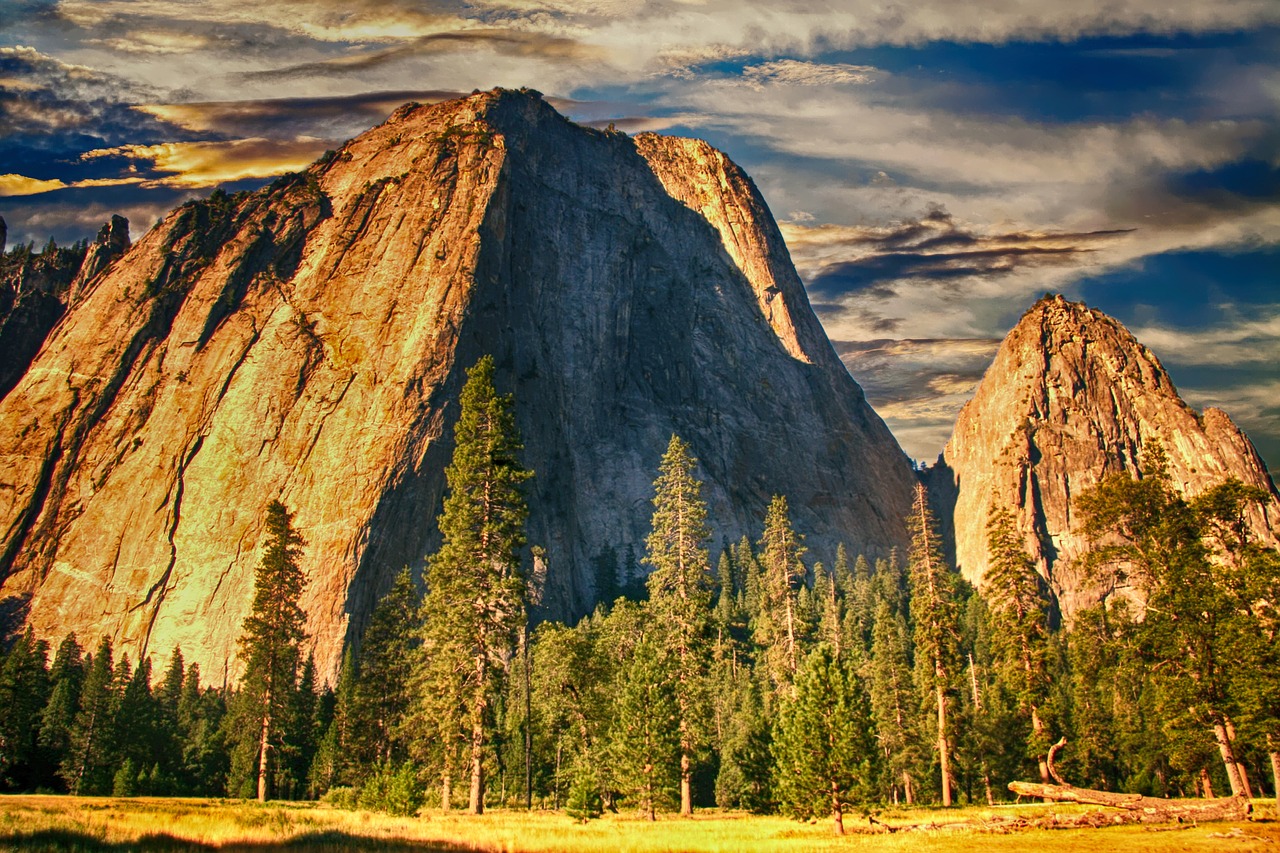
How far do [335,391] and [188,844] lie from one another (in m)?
106

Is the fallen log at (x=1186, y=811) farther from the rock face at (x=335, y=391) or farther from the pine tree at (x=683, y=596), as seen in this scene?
the rock face at (x=335, y=391)

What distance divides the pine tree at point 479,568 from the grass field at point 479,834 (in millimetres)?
4709

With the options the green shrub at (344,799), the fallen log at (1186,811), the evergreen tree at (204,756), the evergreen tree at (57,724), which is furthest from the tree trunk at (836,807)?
the evergreen tree at (57,724)

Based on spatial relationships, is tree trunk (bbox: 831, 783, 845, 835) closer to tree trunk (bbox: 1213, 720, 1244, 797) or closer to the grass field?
the grass field

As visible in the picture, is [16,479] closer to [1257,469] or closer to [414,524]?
[414,524]

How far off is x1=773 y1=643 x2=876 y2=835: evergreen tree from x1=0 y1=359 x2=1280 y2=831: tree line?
3.8 inches

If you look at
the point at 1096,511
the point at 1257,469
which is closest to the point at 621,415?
the point at 1257,469

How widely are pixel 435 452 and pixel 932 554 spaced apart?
73.7 m

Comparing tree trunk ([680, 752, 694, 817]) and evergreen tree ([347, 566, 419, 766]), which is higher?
evergreen tree ([347, 566, 419, 766])

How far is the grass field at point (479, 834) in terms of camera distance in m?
21.1

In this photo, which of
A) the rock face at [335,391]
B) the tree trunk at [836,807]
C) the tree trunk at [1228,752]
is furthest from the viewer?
the rock face at [335,391]

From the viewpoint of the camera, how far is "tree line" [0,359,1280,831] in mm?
35031

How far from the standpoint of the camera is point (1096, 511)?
39250mm

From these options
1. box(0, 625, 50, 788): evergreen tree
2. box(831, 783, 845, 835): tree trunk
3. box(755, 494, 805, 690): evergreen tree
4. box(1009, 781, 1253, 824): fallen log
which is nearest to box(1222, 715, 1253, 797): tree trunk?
box(1009, 781, 1253, 824): fallen log
